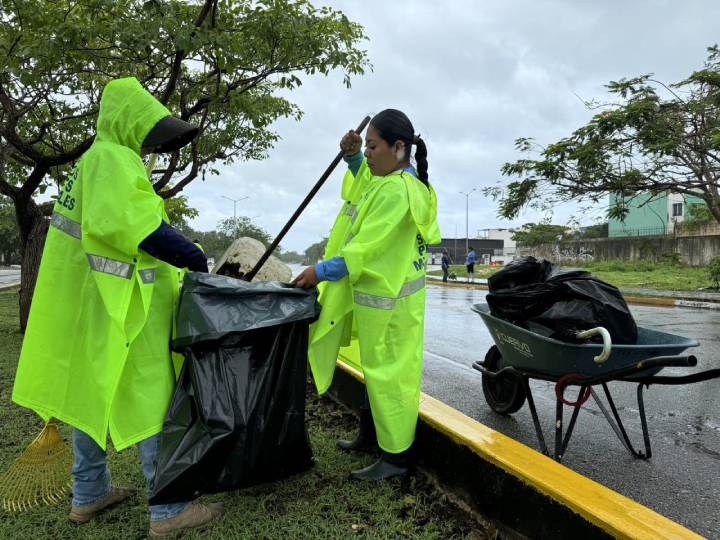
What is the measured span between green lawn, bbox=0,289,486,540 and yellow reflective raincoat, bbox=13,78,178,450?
0.52 m

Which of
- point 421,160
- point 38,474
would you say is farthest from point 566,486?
point 38,474

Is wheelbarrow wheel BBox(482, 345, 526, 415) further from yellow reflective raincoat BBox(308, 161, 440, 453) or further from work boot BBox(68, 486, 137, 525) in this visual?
work boot BBox(68, 486, 137, 525)

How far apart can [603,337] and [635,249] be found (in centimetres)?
3261

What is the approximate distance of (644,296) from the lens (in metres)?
14.0

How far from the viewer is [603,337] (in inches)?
93.9

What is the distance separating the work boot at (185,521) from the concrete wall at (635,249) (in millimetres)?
24227

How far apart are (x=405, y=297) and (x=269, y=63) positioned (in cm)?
539

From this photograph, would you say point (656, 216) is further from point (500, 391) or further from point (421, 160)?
point (421, 160)

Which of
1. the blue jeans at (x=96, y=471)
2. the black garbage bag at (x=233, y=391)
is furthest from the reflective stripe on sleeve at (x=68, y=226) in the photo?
the blue jeans at (x=96, y=471)

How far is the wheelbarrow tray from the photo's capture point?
2486mm

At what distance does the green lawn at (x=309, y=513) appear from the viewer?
2.15m

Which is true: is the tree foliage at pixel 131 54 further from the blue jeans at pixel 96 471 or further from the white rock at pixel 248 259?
the blue jeans at pixel 96 471

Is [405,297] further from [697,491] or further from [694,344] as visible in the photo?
[697,491]

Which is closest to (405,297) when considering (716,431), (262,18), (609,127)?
(716,431)
